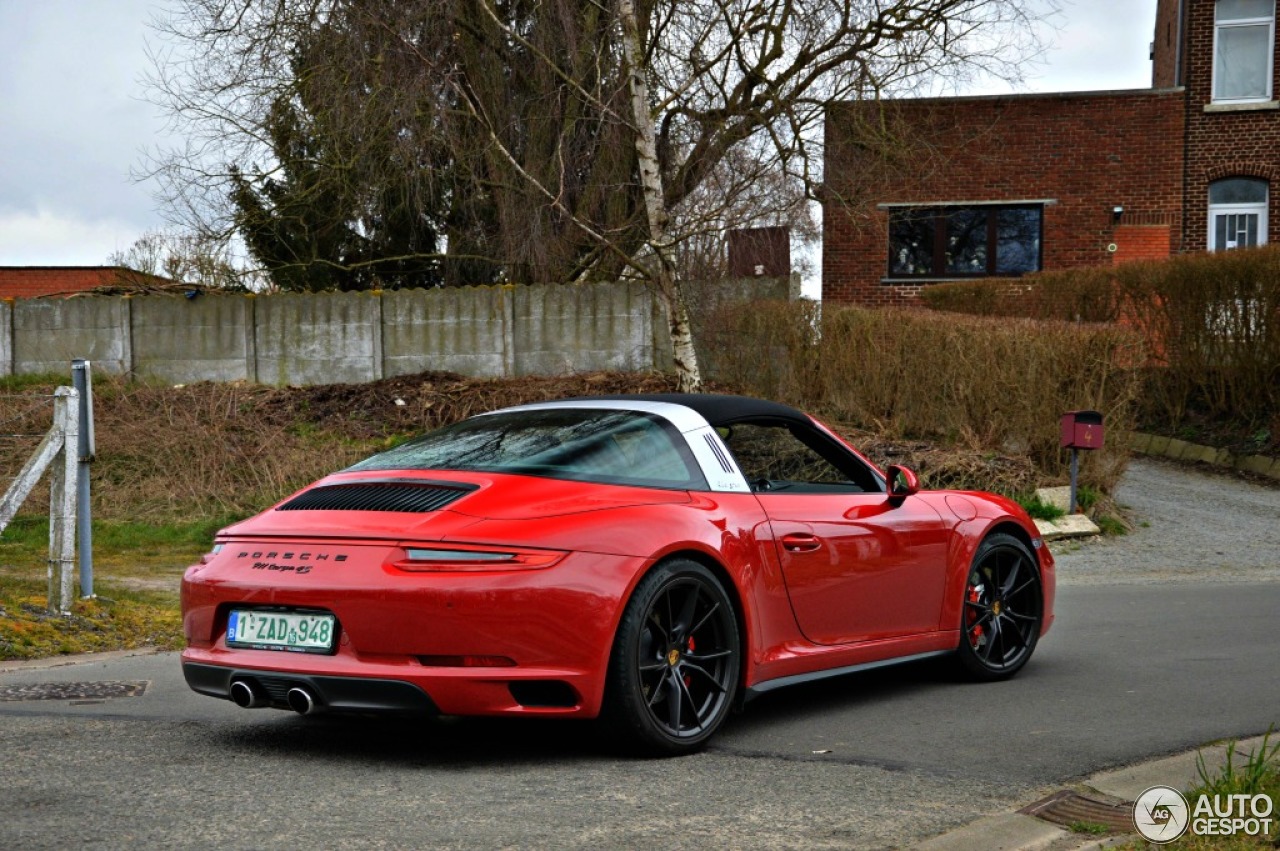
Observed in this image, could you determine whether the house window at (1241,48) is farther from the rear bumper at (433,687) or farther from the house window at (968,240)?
Result: the rear bumper at (433,687)

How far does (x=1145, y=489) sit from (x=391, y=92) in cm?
1071

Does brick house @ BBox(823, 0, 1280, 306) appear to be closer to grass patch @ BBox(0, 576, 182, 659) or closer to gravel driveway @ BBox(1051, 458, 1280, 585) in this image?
gravel driveway @ BBox(1051, 458, 1280, 585)

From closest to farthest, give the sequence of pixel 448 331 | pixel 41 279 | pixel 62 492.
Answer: pixel 62 492 < pixel 448 331 < pixel 41 279

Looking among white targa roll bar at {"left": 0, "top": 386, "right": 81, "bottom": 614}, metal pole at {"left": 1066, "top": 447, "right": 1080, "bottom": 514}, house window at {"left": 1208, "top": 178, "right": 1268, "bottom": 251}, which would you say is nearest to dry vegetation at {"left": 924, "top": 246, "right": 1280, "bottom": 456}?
metal pole at {"left": 1066, "top": 447, "right": 1080, "bottom": 514}

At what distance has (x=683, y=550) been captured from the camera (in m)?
5.56

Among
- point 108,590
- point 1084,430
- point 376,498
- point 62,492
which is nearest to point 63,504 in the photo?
point 62,492

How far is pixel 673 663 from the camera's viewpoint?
18.1ft

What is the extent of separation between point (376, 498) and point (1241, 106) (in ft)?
96.6

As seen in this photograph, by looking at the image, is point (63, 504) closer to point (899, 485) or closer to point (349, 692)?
point (349, 692)

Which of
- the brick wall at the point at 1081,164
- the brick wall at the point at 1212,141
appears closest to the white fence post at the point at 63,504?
the brick wall at the point at 1081,164

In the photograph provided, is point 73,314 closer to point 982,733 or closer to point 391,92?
point 391,92

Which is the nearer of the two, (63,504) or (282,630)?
(282,630)

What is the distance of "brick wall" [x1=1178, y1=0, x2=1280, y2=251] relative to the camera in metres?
31.1

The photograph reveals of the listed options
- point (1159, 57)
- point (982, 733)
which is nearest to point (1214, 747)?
point (982, 733)
